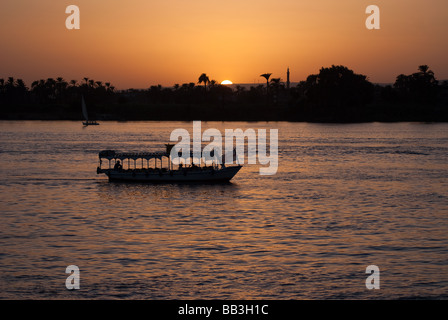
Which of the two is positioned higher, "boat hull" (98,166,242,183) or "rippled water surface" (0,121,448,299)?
"boat hull" (98,166,242,183)

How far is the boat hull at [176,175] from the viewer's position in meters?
57.2

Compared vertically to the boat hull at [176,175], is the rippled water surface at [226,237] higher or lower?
lower

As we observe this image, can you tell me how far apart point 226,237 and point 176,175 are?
960 inches

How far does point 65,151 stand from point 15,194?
164 feet

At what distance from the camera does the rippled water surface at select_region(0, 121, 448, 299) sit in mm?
24312

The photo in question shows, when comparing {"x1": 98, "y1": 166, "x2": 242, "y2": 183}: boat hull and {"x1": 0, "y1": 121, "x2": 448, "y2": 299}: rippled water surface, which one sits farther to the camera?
{"x1": 98, "y1": 166, "x2": 242, "y2": 183}: boat hull

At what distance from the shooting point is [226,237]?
33.6m

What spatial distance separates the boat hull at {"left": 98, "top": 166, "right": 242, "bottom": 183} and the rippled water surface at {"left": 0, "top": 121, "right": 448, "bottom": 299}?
1064 mm

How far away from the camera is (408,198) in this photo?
50.9 m

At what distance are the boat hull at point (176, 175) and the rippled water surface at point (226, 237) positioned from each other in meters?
1.06

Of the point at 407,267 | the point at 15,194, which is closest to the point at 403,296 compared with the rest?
the point at 407,267
